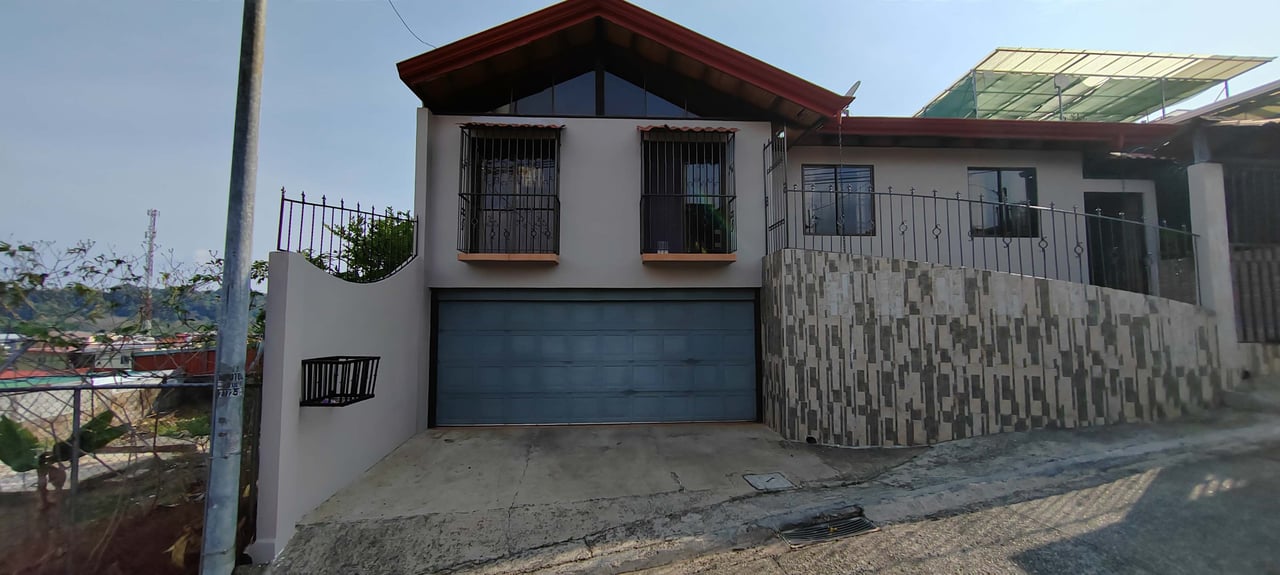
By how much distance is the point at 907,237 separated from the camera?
7391 millimetres

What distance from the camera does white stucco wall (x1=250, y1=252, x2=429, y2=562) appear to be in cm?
339

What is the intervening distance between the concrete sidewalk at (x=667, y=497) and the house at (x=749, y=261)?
0.49 m

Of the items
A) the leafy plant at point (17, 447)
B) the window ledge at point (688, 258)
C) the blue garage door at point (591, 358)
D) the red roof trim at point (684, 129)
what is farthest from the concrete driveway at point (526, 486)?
the red roof trim at point (684, 129)

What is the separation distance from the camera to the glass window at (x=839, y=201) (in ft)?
24.2

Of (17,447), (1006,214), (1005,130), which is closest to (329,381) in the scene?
(17,447)

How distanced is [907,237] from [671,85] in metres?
4.39

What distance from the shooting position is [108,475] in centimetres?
310

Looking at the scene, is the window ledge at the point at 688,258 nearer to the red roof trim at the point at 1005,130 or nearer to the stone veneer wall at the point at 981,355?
the stone veneer wall at the point at 981,355

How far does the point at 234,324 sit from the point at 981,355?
6709 mm

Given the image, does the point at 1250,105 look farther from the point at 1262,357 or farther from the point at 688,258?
the point at 688,258

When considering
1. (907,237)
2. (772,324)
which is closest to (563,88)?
(772,324)

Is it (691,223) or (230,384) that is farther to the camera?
(691,223)

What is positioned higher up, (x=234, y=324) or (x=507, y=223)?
(x=507, y=223)

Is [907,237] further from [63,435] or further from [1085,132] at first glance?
[63,435]
